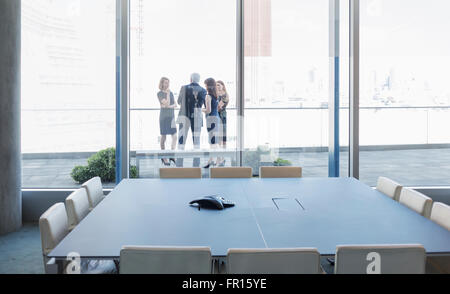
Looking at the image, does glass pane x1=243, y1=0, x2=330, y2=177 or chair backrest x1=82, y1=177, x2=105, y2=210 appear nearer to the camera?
chair backrest x1=82, y1=177, x2=105, y2=210

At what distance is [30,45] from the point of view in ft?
18.9

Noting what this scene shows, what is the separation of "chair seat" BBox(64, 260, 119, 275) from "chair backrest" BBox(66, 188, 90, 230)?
517 millimetres

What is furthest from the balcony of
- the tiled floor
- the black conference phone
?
the black conference phone

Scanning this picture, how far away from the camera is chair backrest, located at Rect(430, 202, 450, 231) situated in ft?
9.71

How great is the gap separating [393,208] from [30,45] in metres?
4.97

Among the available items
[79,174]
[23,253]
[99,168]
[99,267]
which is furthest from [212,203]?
[79,174]

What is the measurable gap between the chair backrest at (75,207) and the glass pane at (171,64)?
2.49 meters

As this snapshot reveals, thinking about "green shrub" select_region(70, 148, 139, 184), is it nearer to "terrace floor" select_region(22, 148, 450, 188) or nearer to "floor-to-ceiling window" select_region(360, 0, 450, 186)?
"terrace floor" select_region(22, 148, 450, 188)

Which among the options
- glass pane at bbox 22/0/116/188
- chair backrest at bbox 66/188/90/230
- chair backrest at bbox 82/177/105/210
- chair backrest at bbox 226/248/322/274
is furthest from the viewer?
glass pane at bbox 22/0/116/188

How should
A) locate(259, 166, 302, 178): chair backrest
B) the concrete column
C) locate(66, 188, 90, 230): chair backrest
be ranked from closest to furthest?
locate(66, 188, 90, 230): chair backrest
locate(259, 166, 302, 178): chair backrest
the concrete column

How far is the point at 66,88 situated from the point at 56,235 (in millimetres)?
3409

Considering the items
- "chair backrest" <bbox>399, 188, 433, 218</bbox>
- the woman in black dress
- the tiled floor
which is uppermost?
the woman in black dress

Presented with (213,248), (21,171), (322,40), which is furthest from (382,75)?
(21,171)
